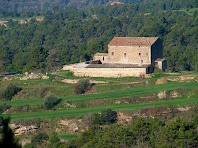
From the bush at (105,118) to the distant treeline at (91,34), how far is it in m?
17.7

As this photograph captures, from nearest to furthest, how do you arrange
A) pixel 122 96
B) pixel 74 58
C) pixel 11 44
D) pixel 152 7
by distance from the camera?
1. pixel 122 96
2. pixel 74 58
3. pixel 11 44
4. pixel 152 7

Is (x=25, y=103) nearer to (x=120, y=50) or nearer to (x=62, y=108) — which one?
(x=62, y=108)

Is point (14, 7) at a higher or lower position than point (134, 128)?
higher

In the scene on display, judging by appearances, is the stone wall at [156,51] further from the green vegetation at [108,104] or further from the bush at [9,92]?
the bush at [9,92]

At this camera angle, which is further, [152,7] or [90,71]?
[152,7]

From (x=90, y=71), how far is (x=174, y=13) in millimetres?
52864

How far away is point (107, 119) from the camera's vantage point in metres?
32.9

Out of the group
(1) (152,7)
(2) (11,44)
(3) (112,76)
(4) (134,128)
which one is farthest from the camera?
(1) (152,7)

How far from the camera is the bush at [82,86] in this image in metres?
39.3

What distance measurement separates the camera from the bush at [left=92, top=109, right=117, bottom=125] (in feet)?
108

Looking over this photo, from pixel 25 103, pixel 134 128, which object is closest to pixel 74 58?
→ pixel 25 103

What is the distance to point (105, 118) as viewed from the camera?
33000mm

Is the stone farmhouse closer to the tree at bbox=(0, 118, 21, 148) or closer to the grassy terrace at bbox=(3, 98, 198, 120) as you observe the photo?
the grassy terrace at bbox=(3, 98, 198, 120)

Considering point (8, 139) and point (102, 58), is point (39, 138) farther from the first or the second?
point (8, 139)
